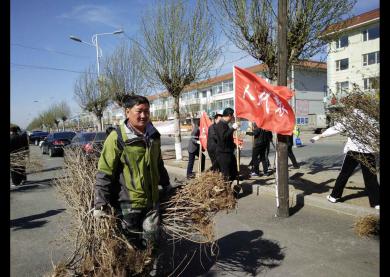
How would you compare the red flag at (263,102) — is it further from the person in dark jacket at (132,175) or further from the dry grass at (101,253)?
the dry grass at (101,253)

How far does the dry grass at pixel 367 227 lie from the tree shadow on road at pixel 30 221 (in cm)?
561

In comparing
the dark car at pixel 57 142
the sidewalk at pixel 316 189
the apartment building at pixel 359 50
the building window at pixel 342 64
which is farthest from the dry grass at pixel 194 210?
the building window at pixel 342 64

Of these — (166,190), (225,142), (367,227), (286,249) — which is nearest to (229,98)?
(225,142)

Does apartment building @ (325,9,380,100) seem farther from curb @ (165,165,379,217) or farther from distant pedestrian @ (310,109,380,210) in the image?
distant pedestrian @ (310,109,380,210)

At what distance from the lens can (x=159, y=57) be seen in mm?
14852

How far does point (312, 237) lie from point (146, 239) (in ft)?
9.42

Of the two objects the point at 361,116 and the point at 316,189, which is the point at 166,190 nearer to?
the point at 361,116

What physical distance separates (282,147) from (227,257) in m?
2.49

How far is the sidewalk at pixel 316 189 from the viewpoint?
6.07 m

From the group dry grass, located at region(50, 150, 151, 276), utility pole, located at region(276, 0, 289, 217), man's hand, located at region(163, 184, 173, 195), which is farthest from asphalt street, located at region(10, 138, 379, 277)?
Result: man's hand, located at region(163, 184, 173, 195)

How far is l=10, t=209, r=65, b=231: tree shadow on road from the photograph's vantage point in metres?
6.47
